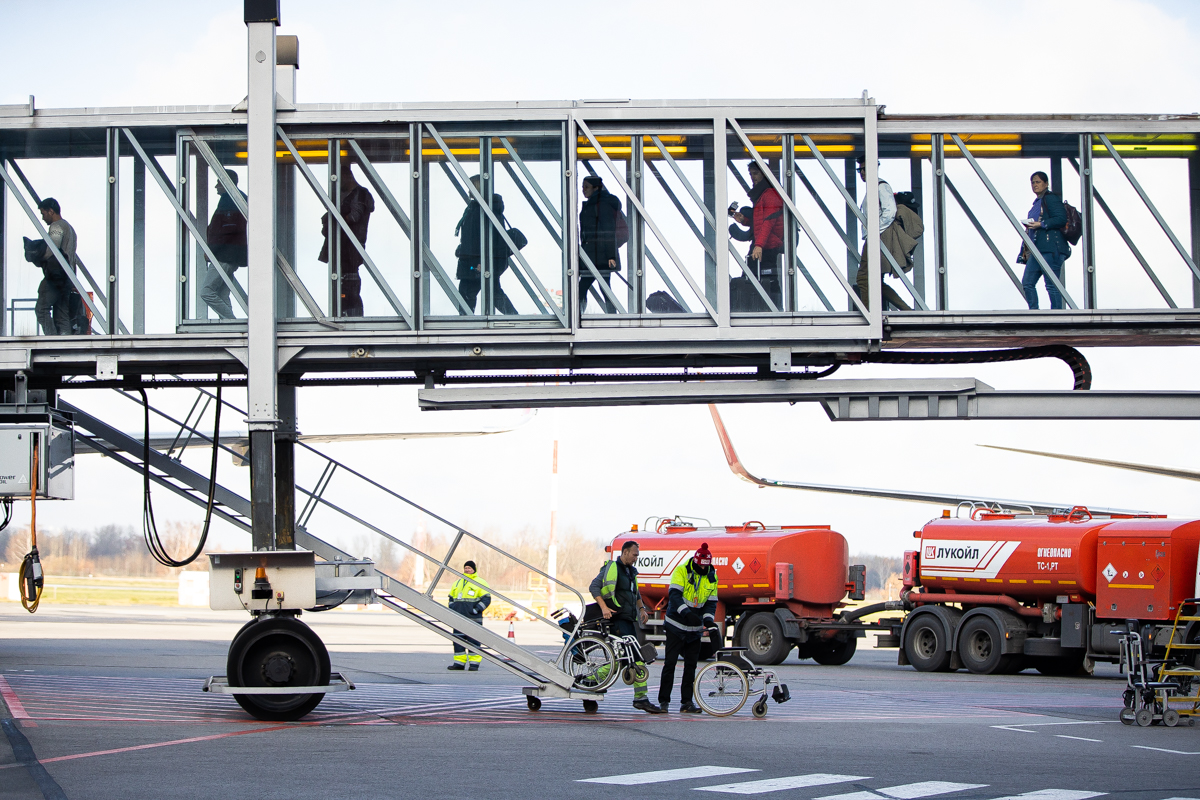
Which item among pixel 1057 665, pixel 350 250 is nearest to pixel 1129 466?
pixel 1057 665

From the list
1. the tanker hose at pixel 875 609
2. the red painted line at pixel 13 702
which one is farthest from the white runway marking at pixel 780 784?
the tanker hose at pixel 875 609

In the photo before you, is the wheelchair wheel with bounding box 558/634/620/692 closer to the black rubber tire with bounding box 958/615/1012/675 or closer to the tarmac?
the tarmac

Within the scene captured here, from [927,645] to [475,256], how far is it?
15761 mm

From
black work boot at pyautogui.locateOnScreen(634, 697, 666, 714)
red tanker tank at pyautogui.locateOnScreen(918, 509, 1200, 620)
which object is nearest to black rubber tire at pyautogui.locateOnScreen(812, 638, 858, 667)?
red tanker tank at pyautogui.locateOnScreen(918, 509, 1200, 620)

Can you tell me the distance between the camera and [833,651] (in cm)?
2844

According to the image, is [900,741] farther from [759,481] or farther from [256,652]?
[759,481]

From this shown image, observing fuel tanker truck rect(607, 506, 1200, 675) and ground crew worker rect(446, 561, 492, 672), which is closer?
fuel tanker truck rect(607, 506, 1200, 675)

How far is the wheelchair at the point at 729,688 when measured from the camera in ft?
50.5

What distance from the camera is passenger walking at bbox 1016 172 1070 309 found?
562 inches

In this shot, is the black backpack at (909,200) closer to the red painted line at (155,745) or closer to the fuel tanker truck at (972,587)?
the red painted line at (155,745)

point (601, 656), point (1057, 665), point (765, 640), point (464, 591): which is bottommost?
point (1057, 665)

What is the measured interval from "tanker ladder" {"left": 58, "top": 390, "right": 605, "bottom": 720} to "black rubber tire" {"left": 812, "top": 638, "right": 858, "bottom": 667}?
46.4 ft

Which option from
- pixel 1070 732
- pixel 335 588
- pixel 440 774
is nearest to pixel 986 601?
pixel 1070 732

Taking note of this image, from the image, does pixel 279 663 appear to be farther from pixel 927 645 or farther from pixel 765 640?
pixel 927 645
